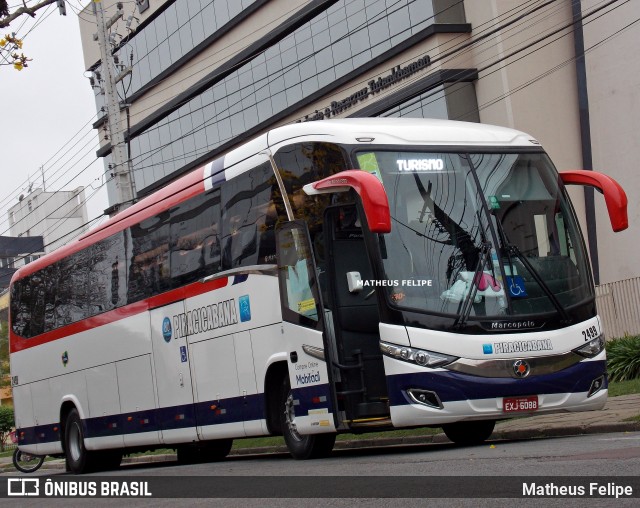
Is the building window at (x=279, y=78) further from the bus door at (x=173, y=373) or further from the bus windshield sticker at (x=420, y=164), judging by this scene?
the bus windshield sticker at (x=420, y=164)

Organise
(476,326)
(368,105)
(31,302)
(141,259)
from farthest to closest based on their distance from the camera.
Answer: (368,105)
(31,302)
(141,259)
(476,326)

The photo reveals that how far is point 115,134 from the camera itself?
29.2 metres

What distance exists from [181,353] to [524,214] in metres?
5.99

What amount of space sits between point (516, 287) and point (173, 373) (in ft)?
20.9

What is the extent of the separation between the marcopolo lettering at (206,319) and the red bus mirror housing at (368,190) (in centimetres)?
313

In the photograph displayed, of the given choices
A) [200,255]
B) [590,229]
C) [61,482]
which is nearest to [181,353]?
[200,255]

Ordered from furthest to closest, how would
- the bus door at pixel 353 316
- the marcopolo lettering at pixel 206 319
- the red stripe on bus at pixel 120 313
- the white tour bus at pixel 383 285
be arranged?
1. the red stripe on bus at pixel 120 313
2. the marcopolo lettering at pixel 206 319
3. the bus door at pixel 353 316
4. the white tour bus at pixel 383 285

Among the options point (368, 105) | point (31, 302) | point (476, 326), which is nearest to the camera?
point (476, 326)

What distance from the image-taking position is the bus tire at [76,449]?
66.3ft

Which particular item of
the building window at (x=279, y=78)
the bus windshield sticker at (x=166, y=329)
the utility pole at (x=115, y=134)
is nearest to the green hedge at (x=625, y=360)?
the bus windshield sticker at (x=166, y=329)

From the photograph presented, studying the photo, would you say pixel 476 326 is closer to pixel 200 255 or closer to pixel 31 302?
pixel 200 255

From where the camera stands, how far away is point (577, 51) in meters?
33.5

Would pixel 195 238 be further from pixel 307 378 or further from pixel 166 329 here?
pixel 307 378

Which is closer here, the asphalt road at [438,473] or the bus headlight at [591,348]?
the asphalt road at [438,473]
